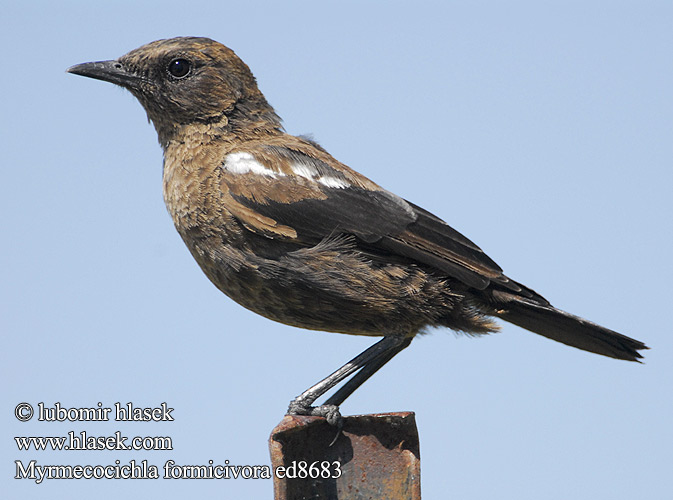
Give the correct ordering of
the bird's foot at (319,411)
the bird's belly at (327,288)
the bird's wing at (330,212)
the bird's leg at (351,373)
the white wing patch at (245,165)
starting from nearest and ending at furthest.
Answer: the bird's foot at (319,411)
the bird's leg at (351,373)
the bird's belly at (327,288)
the bird's wing at (330,212)
the white wing patch at (245,165)

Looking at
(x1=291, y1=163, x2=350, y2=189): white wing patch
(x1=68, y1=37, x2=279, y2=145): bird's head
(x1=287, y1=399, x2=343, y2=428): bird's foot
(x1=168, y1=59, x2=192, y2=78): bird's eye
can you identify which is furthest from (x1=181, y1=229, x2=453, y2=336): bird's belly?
(x1=168, y1=59, x2=192, y2=78): bird's eye

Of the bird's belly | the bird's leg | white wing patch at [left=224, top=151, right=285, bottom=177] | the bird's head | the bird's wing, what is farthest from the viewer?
the bird's head

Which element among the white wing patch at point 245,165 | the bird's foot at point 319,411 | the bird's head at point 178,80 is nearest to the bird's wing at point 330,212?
the white wing patch at point 245,165

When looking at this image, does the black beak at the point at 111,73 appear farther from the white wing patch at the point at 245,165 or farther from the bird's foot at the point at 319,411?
the bird's foot at the point at 319,411

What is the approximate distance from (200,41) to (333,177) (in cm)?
163

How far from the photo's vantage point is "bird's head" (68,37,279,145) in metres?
6.23

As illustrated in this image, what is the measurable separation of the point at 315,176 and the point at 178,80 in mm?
1425

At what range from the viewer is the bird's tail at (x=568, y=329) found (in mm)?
5867

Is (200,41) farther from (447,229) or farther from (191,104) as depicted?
(447,229)

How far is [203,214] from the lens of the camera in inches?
219

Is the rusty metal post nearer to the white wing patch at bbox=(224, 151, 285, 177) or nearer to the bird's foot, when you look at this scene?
the bird's foot

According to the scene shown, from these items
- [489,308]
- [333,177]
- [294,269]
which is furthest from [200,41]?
[489,308]

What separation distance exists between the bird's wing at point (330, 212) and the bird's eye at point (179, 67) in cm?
95

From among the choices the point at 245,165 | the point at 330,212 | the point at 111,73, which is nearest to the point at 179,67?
the point at 111,73
